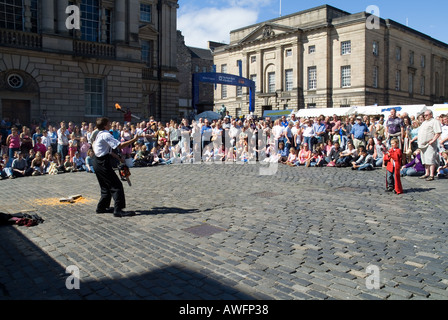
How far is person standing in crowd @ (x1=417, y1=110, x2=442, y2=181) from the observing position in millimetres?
11906

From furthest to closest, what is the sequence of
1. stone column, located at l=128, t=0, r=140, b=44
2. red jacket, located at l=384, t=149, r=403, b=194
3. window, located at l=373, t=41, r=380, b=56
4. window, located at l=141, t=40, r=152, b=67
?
window, located at l=373, t=41, r=380, b=56
window, located at l=141, t=40, r=152, b=67
stone column, located at l=128, t=0, r=140, b=44
red jacket, located at l=384, t=149, r=403, b=194

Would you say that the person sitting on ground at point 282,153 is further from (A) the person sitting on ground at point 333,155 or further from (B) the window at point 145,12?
(B) the window at point 145,12

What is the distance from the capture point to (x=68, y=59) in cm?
2722

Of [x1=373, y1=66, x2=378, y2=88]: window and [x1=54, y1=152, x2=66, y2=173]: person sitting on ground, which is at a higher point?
[x1=373, y1=66, x2=378, y2=88]: window

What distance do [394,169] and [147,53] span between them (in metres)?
32.8

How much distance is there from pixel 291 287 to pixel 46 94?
2593cm

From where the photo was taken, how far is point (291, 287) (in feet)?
14.9

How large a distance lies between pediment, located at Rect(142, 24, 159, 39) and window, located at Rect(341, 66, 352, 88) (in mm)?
28546

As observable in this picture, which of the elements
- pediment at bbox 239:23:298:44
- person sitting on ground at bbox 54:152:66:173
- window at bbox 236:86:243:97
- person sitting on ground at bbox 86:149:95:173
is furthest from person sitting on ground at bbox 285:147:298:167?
window at bbox 236:86:243:97

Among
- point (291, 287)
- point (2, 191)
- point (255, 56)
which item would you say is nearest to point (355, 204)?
point (291, 287)

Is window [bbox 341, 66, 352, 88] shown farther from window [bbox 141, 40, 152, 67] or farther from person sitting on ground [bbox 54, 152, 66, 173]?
person sitting on ground [bbox 54, 152, 66, 173]

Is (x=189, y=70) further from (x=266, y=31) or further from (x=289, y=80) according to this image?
(x=289, y=80)
